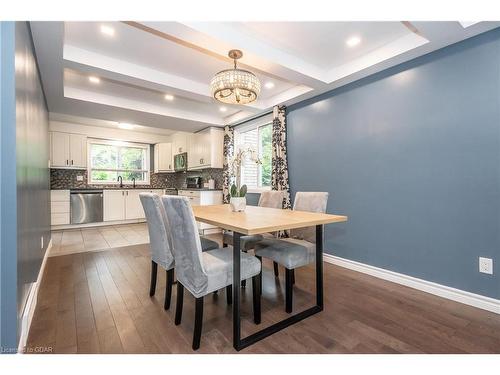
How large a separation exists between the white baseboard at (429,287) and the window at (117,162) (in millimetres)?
5890

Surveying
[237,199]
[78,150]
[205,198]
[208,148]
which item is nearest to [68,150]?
[78,150]

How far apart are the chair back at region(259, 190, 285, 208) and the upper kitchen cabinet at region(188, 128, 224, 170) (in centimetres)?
243

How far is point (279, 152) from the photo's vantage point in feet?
12.6

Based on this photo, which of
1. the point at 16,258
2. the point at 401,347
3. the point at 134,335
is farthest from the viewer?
the point at 134,335

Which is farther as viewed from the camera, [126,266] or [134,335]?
[126,266]

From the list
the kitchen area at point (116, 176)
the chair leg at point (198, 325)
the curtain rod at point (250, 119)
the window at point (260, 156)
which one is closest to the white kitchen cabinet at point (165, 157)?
the kitchen area at point (116, 176)

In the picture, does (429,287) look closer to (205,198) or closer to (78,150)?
(205,198)

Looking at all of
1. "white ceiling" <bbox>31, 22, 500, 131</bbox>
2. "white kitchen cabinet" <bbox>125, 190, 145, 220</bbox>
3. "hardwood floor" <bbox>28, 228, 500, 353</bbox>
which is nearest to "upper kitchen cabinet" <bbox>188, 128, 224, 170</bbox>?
"white ceiling" <bbox>31, 22, 500, 131</bbox>

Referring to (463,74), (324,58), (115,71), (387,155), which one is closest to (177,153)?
(115,71)

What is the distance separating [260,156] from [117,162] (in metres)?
4.27

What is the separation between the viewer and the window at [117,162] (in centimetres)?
612

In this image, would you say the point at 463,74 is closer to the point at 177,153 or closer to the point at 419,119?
the point at 419,119

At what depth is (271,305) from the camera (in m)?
2.05
